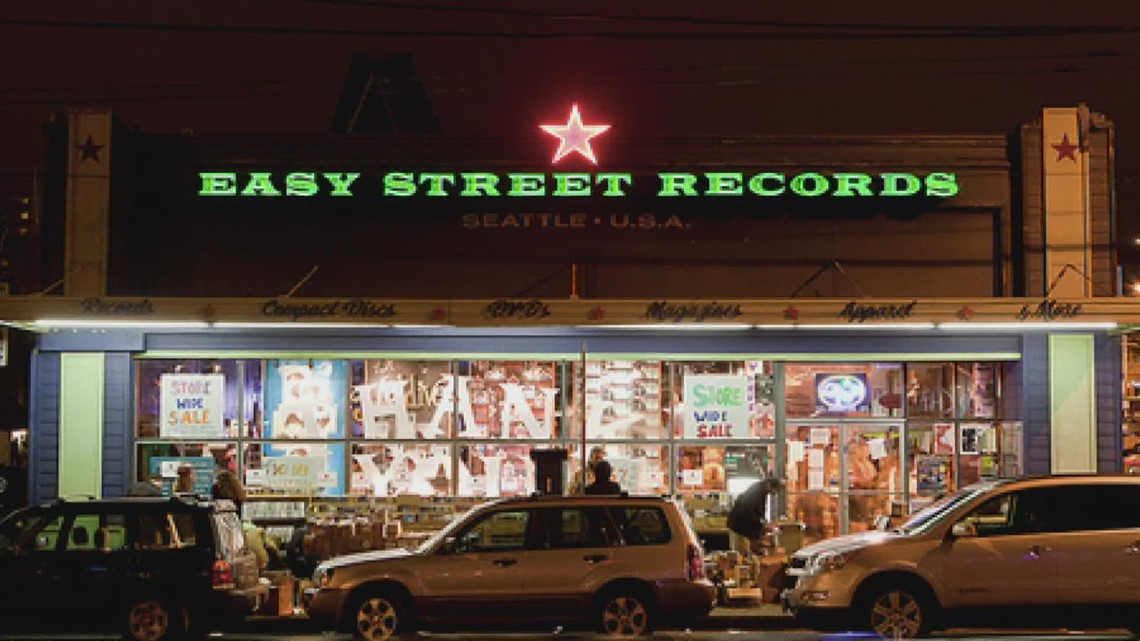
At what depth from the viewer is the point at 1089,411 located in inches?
777

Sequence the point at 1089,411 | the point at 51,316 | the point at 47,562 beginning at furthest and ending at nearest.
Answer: the point at 1089,411, the point at 51,316, the point at 47,562

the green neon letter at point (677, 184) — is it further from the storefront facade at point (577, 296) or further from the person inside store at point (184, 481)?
the person inside store at point (184, 481)


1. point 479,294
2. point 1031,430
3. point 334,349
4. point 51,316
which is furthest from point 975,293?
point 51,316

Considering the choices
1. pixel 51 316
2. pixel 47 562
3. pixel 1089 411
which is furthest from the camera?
pixel 1089 411

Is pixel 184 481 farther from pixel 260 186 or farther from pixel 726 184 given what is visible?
pixel 726 184

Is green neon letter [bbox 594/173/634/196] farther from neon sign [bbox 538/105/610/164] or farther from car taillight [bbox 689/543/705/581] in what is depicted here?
car taillight [bbox 689/543/705/581]

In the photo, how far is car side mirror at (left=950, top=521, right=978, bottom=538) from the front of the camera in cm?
1341

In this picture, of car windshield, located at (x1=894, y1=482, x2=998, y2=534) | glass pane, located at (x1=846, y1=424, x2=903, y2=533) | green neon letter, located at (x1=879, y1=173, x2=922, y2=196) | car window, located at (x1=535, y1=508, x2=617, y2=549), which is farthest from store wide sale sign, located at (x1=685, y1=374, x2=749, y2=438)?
car window, located at (x1=535, y1=508, x2=617, y2=549)

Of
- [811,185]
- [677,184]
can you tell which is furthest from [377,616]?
[811,185]

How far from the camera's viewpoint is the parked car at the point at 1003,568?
1321 cm

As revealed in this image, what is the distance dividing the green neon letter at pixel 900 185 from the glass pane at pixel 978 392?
2.82m

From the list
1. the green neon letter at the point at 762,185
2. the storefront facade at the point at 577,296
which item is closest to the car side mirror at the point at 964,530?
the storefront facade at the point at 577,296

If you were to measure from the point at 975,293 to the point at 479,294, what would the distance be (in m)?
7.62

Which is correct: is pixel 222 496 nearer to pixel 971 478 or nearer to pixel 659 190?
pixel 659 190
